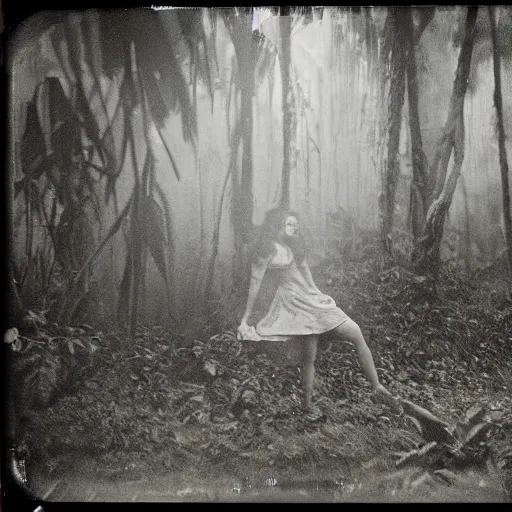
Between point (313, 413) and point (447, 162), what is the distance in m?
1.75

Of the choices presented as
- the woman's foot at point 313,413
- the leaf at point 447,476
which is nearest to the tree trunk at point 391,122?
the woman's foot at point 313,413

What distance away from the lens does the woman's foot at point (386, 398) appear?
335 centimetres

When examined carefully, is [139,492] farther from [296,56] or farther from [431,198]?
[296,56]

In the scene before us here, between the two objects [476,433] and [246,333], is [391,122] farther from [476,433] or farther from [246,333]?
[476,433]

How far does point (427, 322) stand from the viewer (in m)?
3.40

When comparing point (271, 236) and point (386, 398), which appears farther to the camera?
point (271, 236)

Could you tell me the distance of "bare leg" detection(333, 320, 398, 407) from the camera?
11.0 feet

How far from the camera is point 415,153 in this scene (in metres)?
3.48

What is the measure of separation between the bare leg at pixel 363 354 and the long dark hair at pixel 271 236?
563mm

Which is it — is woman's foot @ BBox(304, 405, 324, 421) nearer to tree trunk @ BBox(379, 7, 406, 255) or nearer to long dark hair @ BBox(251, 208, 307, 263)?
long dark hair @ BBox(251, 208, 307, 263)

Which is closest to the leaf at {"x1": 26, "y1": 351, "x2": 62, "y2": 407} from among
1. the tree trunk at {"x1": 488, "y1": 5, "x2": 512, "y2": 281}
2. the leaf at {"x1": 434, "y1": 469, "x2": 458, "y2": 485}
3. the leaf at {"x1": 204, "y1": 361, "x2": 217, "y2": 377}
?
the leaf at {"x1": 204, "y1": 361, "x2": 217, "y2": 377}

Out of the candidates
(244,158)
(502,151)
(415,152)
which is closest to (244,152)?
(244,158)

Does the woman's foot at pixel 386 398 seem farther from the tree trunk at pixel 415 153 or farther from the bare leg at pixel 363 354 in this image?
the tree trunk at pixel 415 153

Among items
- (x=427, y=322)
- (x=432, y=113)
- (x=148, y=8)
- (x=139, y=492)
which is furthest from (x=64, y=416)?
(x=432, y=113)
